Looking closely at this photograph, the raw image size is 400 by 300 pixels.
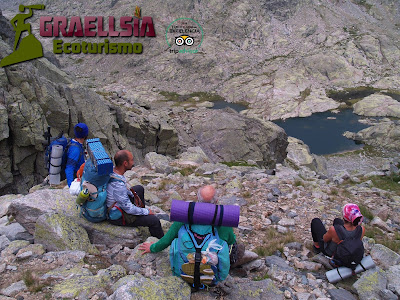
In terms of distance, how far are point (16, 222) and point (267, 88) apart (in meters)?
85.5

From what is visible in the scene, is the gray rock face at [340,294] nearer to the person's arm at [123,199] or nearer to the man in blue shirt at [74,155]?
the person's arm at [123,199]

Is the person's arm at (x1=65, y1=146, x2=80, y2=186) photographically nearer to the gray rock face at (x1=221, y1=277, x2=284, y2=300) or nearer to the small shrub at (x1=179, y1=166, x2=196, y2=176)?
the gray rock face at (x1=221, y1=277, x2=284, y2=300)

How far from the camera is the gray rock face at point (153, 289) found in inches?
174

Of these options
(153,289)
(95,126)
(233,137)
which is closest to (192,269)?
(153,289)

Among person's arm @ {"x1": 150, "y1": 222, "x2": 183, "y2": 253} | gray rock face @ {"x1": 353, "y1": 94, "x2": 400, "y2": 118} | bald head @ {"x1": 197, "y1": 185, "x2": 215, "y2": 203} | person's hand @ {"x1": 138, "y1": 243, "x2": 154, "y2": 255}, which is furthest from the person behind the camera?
gray rock face @ {"x1": 353, "y1": 94, "x2": 400, "y2": 118}

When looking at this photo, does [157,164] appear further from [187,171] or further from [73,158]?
[73,158]

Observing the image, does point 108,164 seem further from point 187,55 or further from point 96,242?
point 187,55

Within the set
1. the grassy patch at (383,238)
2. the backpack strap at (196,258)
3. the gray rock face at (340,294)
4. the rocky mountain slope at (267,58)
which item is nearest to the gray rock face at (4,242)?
the backpack strap at (196,258)

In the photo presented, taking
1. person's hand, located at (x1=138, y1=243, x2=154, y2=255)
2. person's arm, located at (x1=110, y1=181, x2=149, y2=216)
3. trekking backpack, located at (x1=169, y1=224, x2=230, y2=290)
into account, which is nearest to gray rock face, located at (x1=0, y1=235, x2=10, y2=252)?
person's arm, located at (x1=110, y1=181, x2=149, y2=216)

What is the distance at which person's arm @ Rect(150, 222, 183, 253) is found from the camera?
541 cm

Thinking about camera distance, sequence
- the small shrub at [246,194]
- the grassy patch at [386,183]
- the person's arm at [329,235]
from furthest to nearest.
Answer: the grassy patch at [386,183] < the small shrub at [246,194] < the person's arm at [329,235]

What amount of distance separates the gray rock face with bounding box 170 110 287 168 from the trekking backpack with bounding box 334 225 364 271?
67.8 ft

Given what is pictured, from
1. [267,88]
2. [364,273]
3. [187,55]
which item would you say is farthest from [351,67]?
[364,273]

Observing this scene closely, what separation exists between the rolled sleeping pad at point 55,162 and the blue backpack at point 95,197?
102 inches
